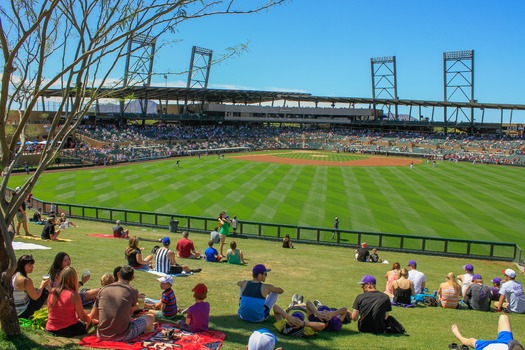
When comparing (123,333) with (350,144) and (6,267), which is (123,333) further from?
(350,144)

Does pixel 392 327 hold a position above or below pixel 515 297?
above

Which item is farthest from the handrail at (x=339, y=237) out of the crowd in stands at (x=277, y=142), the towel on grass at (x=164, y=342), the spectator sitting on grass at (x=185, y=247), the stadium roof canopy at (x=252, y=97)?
the stadium roof canopy at (x=252, y=97)

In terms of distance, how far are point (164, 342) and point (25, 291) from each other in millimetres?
2697

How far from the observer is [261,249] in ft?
66.7

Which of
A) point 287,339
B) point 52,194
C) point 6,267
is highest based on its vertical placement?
point 6,267

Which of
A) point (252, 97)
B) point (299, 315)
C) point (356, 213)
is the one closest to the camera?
point (299, 315)

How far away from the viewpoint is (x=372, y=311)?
27.7 feet

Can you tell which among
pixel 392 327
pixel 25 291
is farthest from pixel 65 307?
pixel 392 327

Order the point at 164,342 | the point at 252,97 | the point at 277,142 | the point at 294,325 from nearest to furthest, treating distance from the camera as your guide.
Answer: the point at 164,342 → the point at 294,325 → the point at 277,142 → the point at 252,97

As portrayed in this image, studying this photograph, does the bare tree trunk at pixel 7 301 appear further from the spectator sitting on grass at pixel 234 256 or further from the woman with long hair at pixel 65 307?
the spectator sitting on grass at pixel 234 256

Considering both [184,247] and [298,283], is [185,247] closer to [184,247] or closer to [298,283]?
[184,247]

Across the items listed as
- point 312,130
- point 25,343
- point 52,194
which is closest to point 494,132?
point 312,130

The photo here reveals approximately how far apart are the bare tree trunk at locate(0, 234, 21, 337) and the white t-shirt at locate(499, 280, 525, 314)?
11280 millimetres

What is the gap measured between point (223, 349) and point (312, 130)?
111 metres
